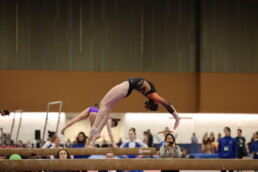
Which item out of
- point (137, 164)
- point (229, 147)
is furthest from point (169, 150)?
point (229, 147)

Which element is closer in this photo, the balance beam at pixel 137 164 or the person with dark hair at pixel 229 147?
the balance beam at pixel 137 164

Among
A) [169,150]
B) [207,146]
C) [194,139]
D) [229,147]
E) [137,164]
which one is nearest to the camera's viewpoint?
[137,164]

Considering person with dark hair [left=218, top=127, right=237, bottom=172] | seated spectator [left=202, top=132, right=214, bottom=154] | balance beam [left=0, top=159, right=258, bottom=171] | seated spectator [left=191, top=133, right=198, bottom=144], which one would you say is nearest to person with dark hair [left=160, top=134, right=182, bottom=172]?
balance beam [left=0, top=159, right=258, bottom=171]

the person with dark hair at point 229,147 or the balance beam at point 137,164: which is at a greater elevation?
the balance beam at point 137,164

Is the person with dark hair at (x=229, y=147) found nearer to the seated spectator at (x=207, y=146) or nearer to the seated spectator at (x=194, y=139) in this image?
the seated spectator at (x=207, y=146)

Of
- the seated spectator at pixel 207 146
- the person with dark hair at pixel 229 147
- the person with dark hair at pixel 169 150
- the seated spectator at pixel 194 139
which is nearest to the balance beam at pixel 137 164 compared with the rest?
the person with dark hair at pixel 169 150

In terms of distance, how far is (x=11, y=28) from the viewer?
82.0 ft

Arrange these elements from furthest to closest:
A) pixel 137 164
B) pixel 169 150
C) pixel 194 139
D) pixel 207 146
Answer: pixel 194 139
pixel 207 146
pixel 169 150
pixel 137 164

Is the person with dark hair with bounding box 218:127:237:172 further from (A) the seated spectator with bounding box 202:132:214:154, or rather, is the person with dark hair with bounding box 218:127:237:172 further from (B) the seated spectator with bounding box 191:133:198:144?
(B) the seated spectator with bounding box 191:133:198:144

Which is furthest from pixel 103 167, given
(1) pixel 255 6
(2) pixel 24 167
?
(1) pixel 255 6

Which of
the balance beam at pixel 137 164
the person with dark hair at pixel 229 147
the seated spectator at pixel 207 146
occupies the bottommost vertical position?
the seated spectator at pixel 207 146

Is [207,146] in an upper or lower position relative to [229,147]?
lower

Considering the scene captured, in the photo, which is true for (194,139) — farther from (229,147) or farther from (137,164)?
(137,164)

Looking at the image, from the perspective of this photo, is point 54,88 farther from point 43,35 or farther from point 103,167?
point 103,167
